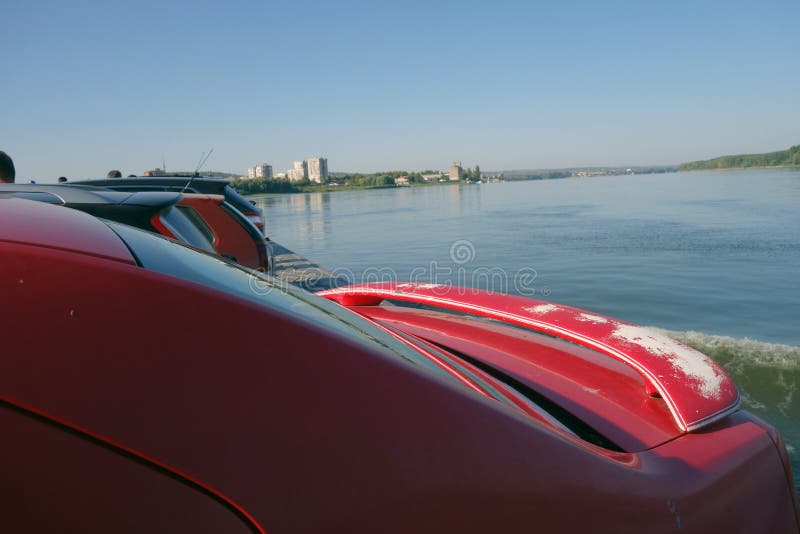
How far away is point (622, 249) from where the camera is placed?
57.1ft

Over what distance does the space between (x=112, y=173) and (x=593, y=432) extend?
1388 centimetres

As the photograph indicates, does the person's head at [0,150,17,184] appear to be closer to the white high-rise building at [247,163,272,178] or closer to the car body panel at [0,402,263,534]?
the car body panel at [0,402,263,534]

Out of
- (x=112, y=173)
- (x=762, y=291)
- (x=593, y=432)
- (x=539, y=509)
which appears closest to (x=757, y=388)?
(x=593, y=432)

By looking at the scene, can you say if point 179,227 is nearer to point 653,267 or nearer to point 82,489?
point 82,489

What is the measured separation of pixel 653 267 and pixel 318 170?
5194 inches

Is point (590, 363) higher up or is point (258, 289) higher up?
point (258, 289)

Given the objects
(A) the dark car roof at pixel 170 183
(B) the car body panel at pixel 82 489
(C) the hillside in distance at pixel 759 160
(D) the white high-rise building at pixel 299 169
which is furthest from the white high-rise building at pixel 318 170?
(B) the car body panel at pixel 82 489

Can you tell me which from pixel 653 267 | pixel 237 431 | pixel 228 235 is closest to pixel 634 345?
pixel 237 431

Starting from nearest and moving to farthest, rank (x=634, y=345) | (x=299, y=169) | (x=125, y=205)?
(x=634, y=345), (x=125, y=205), (x=299, y=169)

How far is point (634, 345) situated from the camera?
1928 mm

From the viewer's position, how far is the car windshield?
1.16 meters

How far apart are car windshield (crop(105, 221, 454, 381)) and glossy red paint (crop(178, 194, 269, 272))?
5364mm

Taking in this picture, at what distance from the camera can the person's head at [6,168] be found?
647 cm

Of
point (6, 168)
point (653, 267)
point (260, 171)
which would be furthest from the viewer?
point (260, 171)
